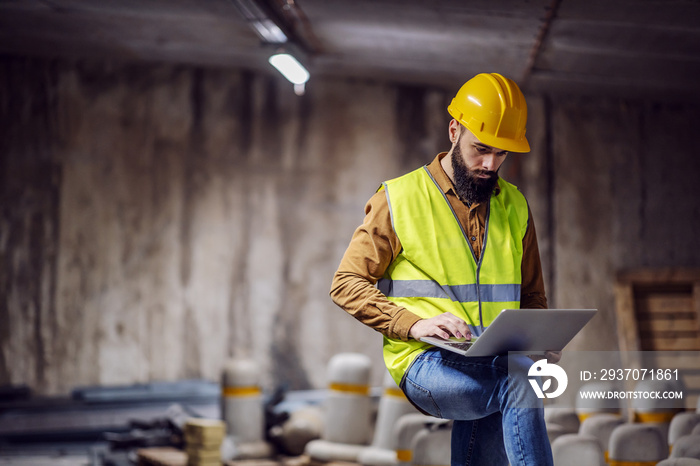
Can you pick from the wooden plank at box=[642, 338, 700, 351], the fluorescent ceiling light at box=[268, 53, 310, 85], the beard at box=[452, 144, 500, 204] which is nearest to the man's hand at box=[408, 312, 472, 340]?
the beard at box=[452, 144, 500, 204]

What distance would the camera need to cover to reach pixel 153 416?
822 cm

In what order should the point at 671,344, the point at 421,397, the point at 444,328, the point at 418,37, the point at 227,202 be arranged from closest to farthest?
the point at 444,328
the point at 421,397
the point at 418,37
the point at 671,344
the point at 227,202

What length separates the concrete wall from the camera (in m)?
8.83

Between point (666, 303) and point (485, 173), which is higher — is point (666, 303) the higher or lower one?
the lower one

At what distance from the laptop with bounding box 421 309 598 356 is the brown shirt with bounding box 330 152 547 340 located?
0.25m

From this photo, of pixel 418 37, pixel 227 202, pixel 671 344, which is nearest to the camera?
pixel 418 37

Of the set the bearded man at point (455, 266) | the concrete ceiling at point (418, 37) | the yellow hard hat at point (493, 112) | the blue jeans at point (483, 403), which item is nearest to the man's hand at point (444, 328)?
the bearded man at point (455, 266)

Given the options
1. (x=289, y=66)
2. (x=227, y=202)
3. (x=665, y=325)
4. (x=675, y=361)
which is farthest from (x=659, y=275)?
(x=227, y=202)

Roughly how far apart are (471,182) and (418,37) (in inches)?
157

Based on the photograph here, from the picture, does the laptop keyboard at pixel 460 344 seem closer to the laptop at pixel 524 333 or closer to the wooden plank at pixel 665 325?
the laptop at pixel 524 333

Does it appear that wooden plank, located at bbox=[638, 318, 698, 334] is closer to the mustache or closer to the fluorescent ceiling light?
the fluorescent ceiling light

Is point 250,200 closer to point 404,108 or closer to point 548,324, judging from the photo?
point 404,108

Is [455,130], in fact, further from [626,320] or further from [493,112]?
[626,320]

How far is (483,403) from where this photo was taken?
2893mm
